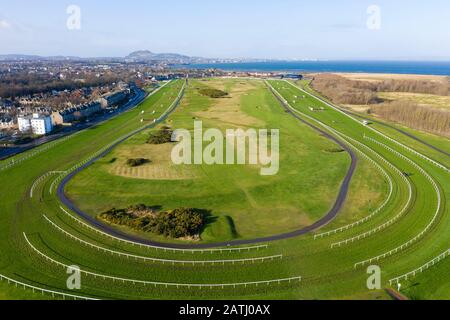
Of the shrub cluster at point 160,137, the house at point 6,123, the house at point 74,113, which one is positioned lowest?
the shrub cluster at point 160,137

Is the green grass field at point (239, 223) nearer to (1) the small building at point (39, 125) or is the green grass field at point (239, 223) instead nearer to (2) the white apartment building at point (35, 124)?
(1) the small building at point (39, 125)

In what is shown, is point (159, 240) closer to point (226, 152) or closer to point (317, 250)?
point (317, 250)

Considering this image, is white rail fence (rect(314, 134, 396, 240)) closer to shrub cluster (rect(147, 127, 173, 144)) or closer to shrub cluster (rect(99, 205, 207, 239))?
shrub cluster (rect(99, 205, 207, 239))

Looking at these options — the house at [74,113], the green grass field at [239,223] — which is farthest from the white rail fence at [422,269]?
the house at [74,113]

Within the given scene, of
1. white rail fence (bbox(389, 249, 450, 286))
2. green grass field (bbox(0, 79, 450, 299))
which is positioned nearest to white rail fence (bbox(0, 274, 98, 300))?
green grass field (bbox(0, 79, 450, 299))

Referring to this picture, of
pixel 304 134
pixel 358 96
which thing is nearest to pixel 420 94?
pixel 358 96
